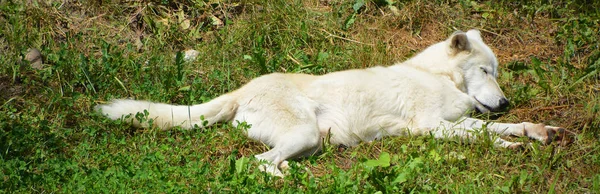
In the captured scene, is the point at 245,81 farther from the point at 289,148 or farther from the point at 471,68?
the point at 471,68

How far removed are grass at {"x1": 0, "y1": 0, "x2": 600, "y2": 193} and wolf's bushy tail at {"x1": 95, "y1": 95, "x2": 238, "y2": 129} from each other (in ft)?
0.28

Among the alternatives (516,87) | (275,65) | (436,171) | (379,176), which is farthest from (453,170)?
(275,65)

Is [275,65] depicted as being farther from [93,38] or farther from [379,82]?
[93,38]

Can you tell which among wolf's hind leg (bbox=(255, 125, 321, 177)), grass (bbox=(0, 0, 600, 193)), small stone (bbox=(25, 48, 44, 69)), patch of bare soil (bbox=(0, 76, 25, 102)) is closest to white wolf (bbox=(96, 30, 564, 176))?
wolf's hind leg (bbox=(255, 125, 321, 177))

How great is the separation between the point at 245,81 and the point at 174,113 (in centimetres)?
109

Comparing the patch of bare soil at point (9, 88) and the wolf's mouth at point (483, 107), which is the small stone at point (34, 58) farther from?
the wolf's mouth at point (483, 107)

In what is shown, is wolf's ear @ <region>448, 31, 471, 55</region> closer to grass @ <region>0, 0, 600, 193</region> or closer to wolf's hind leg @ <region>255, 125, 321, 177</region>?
grass @ <region>0, 0, 600, 193</region>

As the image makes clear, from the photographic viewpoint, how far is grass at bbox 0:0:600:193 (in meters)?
4.78

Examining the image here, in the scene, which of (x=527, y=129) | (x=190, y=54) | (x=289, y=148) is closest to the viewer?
(x=289, y=148)

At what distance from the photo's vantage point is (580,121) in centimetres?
573

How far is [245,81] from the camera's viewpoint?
21.4 feet

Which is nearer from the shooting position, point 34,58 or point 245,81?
point 34,58

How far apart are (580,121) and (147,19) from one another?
408 cm

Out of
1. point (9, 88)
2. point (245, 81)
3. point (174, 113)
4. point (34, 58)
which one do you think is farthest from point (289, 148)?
point (34, 58)
